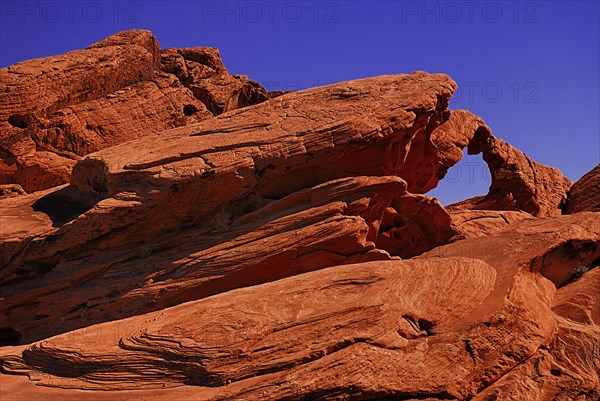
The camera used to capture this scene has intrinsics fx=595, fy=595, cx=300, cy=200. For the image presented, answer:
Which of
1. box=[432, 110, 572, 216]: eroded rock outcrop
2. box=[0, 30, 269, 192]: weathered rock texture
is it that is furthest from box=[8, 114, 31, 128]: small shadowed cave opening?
box=[432, 110, 572, 216]: eroded rock outcrop

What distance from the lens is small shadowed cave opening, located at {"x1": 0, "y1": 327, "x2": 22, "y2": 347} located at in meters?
16.2

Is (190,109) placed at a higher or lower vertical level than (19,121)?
higher

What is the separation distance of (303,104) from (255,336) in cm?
823

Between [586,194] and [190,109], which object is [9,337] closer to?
[190,109]

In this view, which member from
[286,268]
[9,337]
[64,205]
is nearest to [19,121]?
[64,205]

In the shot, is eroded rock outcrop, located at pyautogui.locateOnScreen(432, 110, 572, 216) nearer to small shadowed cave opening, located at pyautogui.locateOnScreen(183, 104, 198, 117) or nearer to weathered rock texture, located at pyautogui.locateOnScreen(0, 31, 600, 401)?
weathered rock texture, located at pyautogui.locateOnScreen(0, 31, 600, 401)

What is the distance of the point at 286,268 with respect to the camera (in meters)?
14.5

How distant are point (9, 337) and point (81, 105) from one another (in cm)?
1078

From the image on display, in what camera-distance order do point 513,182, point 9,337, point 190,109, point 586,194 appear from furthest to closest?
point 513,182 < point 586,194 < point 190,109 < point 9,337

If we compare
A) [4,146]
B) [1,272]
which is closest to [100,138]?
[4,146]

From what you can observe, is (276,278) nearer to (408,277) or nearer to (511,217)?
A: (408,277)

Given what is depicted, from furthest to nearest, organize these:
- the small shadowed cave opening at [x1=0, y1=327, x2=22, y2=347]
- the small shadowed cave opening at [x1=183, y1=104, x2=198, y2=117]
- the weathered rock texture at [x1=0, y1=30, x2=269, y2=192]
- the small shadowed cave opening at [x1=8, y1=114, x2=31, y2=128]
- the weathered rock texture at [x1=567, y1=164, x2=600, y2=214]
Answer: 1. the weathered rock texture at [x1=567, y1=164, x2=600, y2=214]
2. the small shadowed cave opening at [x1=183, y1=104, x2=198, y2=117]
3. the small shadowed cave opening at [x1=8, y1=114, x2=31, y2=128]
4. the weathered rock texture at [x1=0, y1=30, x2=269, y2=192]
5. the small shadowed cave opening at [x1=0, y1=327, x2=22, y2=347]

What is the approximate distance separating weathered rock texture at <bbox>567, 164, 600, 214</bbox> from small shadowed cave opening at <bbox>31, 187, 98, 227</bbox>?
20.4 m

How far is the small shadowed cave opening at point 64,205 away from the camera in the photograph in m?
16.9
